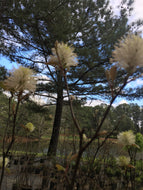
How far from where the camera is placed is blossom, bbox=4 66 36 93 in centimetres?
52

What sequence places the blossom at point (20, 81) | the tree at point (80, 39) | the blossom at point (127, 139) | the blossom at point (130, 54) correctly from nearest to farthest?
the blossom at point (130, 54) < the blossom at point (20, 81) < the blossom at point (127, 139) < the tree at point (80, 39)

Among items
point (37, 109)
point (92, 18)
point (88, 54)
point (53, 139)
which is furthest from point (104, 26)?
point (53, 139)

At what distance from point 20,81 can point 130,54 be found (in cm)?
36

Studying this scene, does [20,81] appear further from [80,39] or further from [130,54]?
[80,39]

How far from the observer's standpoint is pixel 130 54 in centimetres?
39

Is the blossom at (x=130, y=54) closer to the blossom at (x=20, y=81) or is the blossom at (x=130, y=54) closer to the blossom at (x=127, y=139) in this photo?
the blossom at (x=20, y=81)

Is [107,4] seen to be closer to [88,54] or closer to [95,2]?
[95,2]

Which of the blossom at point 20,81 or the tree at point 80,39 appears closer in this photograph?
the blossom at point 20,81

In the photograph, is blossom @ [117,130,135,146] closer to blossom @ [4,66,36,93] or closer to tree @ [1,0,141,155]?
blossom @ [4,66,36,93]

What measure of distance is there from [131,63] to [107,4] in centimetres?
501

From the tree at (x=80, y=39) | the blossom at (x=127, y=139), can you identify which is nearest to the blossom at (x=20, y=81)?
the blossom at (x=127, y=139)

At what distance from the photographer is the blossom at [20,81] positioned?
0.52 m

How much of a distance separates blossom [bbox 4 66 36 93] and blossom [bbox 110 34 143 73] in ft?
1.02

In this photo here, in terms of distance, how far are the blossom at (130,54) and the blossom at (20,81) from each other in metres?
0.31
